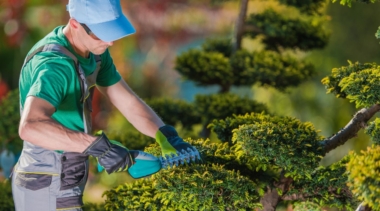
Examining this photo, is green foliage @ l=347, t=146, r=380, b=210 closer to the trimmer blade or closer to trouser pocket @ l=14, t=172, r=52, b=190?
the trimmer blade

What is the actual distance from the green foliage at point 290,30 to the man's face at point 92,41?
2.43 metres

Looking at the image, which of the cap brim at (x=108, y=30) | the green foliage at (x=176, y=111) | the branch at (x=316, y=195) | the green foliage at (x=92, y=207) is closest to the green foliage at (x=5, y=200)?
the green foliage at (x=92, y=207)

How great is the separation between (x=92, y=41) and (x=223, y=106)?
2.17m

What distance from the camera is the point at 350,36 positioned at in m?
7.99

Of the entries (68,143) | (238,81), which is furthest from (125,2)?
(68,143)

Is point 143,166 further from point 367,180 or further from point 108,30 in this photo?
point 367,180

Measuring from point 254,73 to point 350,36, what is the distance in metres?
3.48

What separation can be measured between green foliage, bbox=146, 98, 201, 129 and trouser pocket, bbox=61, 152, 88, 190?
2192 millimetres

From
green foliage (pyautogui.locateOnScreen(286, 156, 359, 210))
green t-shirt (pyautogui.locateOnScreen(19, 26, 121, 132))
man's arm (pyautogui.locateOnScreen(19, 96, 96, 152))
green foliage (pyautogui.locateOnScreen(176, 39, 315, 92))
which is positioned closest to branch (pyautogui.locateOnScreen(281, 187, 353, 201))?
green foliage (pyautogui.locateOnScreen(286, 156, 359, 210))

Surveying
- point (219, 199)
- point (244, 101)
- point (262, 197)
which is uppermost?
point (244, 101)

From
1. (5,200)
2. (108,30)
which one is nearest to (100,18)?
Answer: (108,30)

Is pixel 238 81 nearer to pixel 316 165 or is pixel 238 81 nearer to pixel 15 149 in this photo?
pixel 15 149

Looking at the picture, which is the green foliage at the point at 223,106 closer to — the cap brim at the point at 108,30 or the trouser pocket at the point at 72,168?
the trouser pocket at the point at 72,168

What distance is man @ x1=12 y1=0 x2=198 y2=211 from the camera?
2.51m
